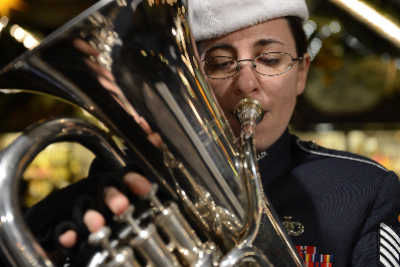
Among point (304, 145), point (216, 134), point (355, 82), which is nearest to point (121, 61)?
point (216, 134)

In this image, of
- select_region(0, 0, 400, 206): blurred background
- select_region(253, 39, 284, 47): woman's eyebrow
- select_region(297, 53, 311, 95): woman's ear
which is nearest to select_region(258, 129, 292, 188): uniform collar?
select_region(297, 53, 311, 95): woman's ear

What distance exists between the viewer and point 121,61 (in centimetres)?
50

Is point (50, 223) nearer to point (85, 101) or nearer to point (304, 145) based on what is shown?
point (85, 101)

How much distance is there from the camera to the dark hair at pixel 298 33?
31.5 inches

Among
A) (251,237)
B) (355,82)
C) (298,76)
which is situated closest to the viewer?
(251,237)

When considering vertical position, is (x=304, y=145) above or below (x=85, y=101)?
below

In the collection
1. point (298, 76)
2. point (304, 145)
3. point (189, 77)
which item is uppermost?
point (189, 77)

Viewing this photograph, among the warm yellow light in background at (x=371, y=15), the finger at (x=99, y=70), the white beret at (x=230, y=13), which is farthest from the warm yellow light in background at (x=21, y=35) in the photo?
the finger at (x=99, y=70)

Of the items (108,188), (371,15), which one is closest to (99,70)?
(108,188)

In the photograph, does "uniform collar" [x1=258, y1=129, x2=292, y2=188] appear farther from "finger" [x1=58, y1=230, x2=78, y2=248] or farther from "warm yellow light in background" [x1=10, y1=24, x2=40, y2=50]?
"warm yellow light in background" [x1=10, y1=24, x2=40, y2=50]

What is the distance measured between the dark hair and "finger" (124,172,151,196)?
48 centimetres

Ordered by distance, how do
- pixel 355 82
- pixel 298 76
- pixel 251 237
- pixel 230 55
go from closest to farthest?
1. pixel 251 237
2. pixel 230 55
3. pixel 298 76
4. pixel 355 82

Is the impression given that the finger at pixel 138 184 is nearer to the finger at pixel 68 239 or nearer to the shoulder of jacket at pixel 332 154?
the finger at pixel 68 239

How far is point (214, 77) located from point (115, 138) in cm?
30
